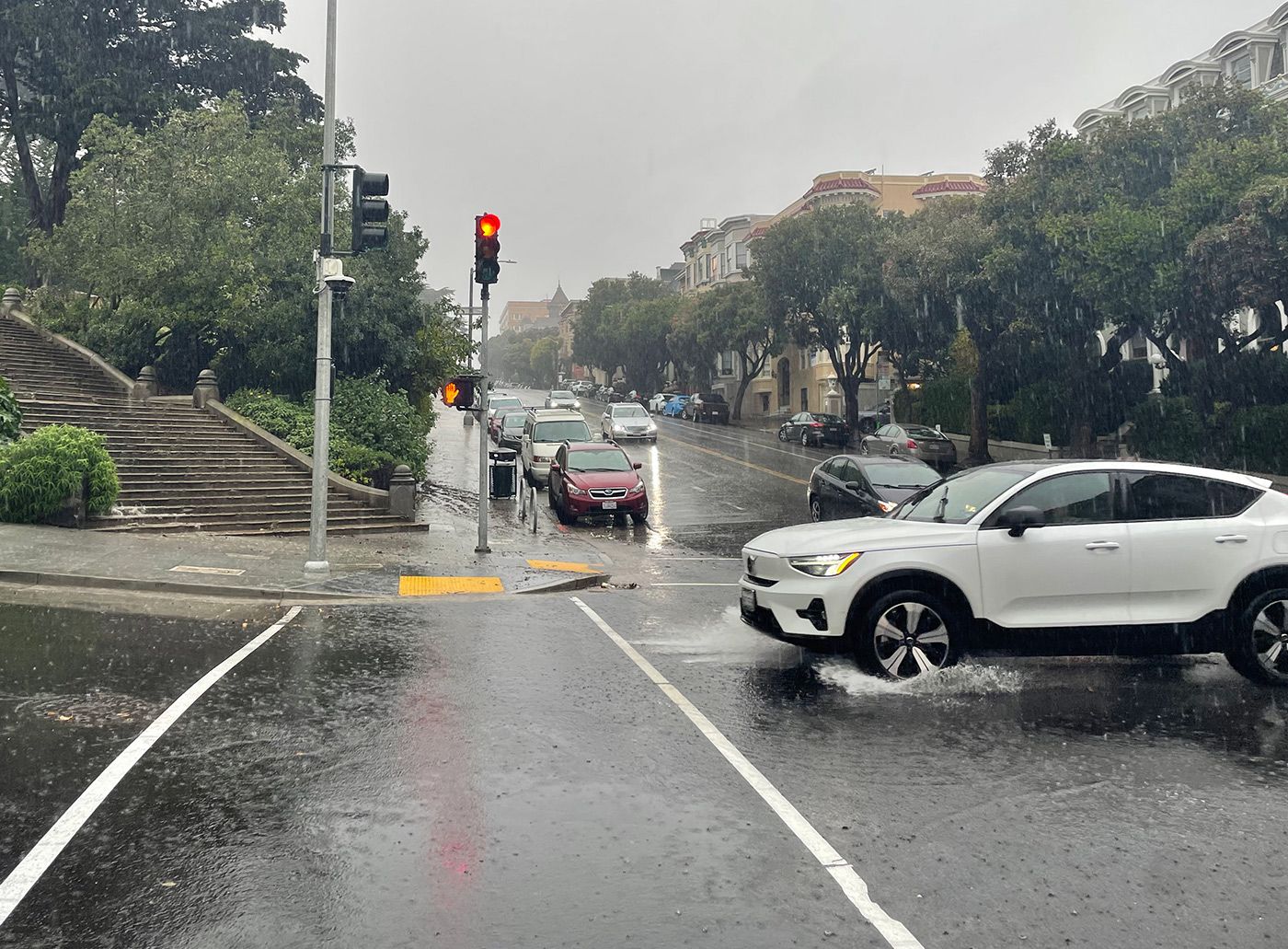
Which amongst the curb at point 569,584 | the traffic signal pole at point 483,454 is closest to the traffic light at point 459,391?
the traffic signal pole at point 483,454

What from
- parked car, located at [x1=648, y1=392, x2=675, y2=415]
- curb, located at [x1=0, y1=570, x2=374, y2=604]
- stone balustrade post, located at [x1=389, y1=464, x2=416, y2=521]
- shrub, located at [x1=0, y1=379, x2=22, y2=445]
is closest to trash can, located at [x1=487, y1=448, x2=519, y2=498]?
stone balustrade post, located at [x1=389, y1=464, x2=416, y2=521]

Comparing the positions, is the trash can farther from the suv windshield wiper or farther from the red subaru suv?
the suv windshield wiper

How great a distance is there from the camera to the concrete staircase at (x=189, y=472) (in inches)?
738

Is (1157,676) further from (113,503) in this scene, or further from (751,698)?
(113,503)

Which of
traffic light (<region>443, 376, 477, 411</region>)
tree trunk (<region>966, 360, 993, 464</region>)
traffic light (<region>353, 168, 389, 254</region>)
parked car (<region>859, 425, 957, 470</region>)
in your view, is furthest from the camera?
tree trunk (<region>966, 360, 993, 464</region>)

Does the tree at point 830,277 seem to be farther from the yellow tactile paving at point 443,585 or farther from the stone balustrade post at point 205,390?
the yellow tactile paving at point 443,585

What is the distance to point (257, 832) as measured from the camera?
197 inches

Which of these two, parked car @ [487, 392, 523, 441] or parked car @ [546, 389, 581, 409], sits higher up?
parked car @ [546, 389, 581, 409]

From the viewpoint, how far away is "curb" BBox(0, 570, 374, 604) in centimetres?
1245

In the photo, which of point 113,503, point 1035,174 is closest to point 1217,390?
point 1035,174

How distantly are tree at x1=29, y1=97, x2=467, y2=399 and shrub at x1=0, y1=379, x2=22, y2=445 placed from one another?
6.62m

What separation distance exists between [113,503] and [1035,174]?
26319 mm

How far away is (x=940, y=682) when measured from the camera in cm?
805

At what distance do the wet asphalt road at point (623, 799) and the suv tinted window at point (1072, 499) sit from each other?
4.07 ft
